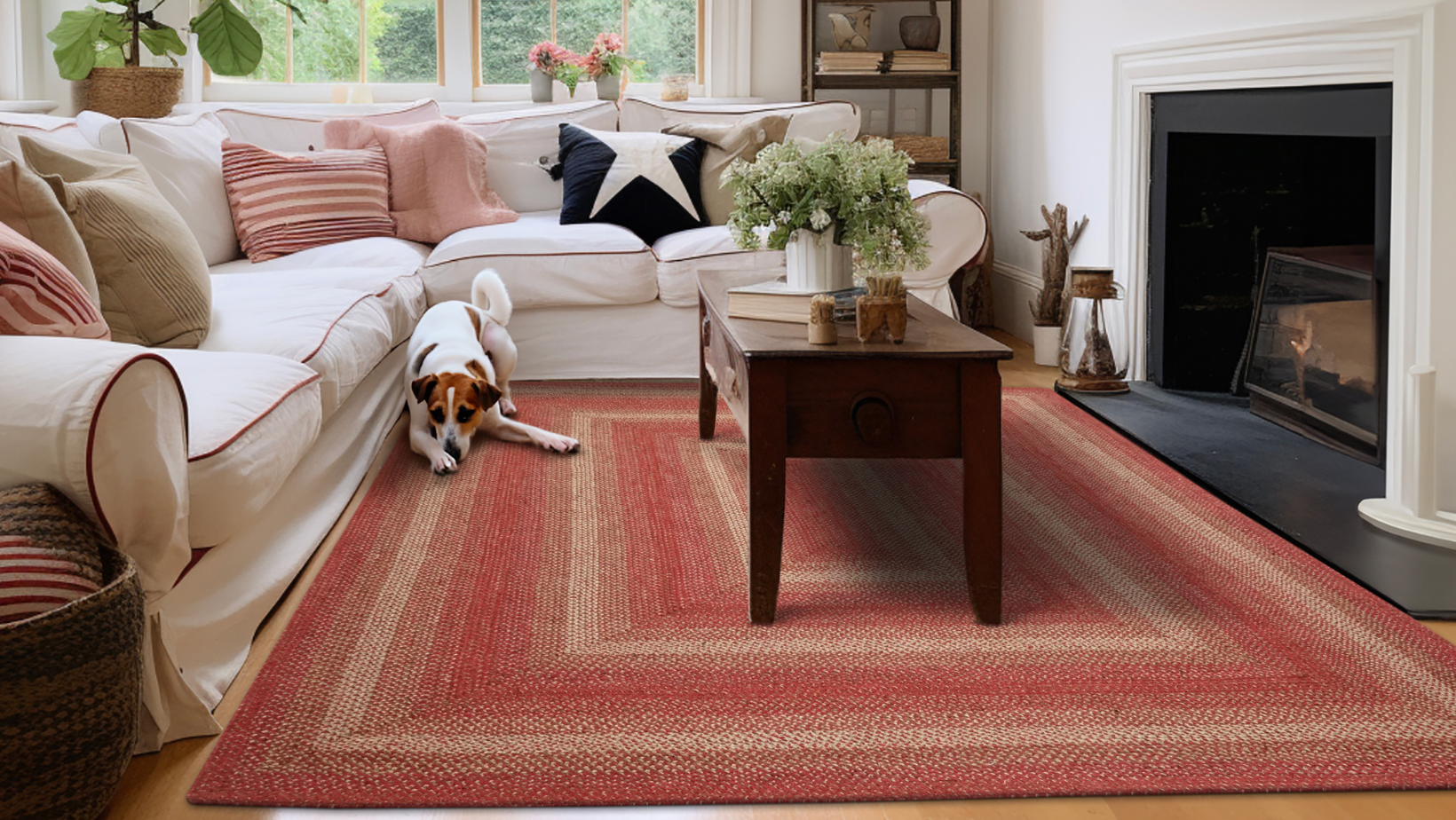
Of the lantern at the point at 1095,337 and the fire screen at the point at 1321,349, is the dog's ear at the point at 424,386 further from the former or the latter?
the fire screen at the point at 1321,349

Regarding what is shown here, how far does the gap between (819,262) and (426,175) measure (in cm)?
211

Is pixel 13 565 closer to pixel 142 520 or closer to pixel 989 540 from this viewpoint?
Answer: pixel 142 520

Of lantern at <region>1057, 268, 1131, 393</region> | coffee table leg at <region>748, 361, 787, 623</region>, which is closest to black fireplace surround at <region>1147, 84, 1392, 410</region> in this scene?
lantern at <region>1057, 268, 1131, 393</region>

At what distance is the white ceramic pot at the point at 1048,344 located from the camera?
4312mm

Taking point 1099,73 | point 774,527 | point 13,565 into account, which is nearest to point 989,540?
point 774,527

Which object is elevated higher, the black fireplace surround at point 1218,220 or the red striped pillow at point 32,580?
the black fireplace surround at point 1218,220

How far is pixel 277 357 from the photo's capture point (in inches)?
84.0

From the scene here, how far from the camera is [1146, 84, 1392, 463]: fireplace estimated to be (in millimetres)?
2779

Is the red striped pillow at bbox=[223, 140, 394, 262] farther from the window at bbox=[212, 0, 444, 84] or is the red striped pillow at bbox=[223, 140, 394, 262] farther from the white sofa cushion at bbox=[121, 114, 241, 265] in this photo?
the window at bbox=[212, 0, 444, 84]

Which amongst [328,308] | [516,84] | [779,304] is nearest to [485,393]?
[328,308]

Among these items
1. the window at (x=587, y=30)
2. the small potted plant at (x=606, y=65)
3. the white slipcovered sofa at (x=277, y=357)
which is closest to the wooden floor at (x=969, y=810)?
the white slipcovered sofa at (x=277, y=357)

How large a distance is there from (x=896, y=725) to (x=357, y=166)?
2.97m

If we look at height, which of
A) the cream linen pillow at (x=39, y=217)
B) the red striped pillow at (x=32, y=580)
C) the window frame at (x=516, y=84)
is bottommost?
the red striped pillow at (x=32, y=580)

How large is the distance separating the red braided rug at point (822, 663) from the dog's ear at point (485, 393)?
0.81 ft
